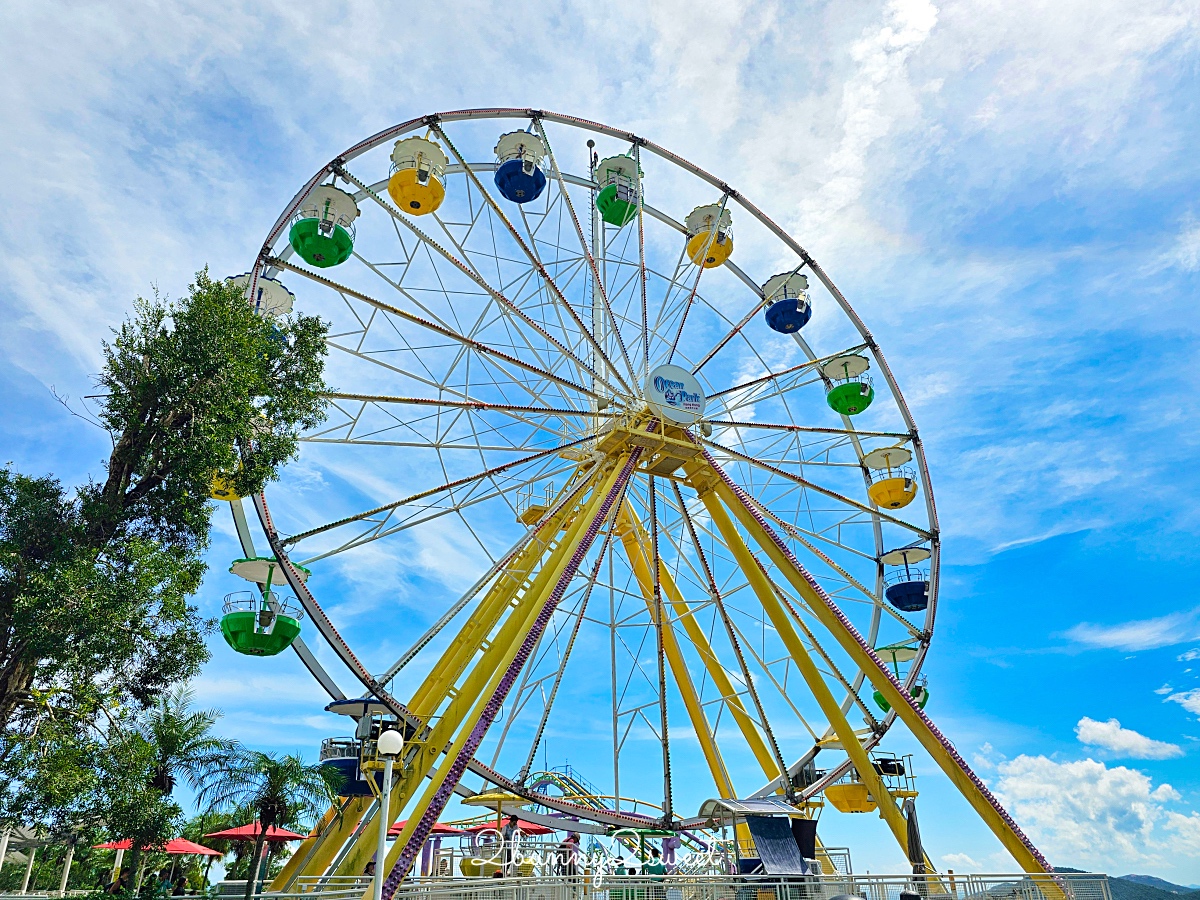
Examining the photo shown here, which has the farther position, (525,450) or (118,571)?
(525,450)

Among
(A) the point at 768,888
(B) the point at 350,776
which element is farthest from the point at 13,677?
(A) the point at 768,888

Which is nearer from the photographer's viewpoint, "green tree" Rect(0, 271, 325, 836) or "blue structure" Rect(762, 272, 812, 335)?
"green tree" Rect(0, 271, 325, 836)

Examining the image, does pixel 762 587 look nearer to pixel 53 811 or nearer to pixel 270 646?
pixel 270 646

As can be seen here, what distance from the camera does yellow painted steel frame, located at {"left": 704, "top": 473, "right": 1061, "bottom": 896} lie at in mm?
15398

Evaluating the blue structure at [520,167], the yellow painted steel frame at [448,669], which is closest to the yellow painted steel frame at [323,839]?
the yellow painted steel frame at [448,669]

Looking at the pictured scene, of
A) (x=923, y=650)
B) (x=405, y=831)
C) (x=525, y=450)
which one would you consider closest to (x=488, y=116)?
(x=525, y=450)

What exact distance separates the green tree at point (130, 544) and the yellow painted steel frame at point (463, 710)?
3.04 meters

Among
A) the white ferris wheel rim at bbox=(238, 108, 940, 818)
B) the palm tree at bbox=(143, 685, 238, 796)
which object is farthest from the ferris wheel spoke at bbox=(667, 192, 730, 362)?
the palm tree at bbox=(143, 685, 238, 796)

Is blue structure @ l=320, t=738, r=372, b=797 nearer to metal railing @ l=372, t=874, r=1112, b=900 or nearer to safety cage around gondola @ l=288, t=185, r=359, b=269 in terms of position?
metal railing @ l=372, t=874, r=1112, b=900

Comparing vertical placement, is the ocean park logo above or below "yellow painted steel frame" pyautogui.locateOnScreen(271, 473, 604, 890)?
above

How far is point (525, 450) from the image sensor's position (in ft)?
61.1

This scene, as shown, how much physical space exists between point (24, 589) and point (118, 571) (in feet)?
3.63

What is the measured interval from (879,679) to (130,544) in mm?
13429

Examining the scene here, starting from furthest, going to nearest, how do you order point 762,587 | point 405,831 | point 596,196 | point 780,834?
point 596,196, point 762,587, point 780,834, point 405,831
